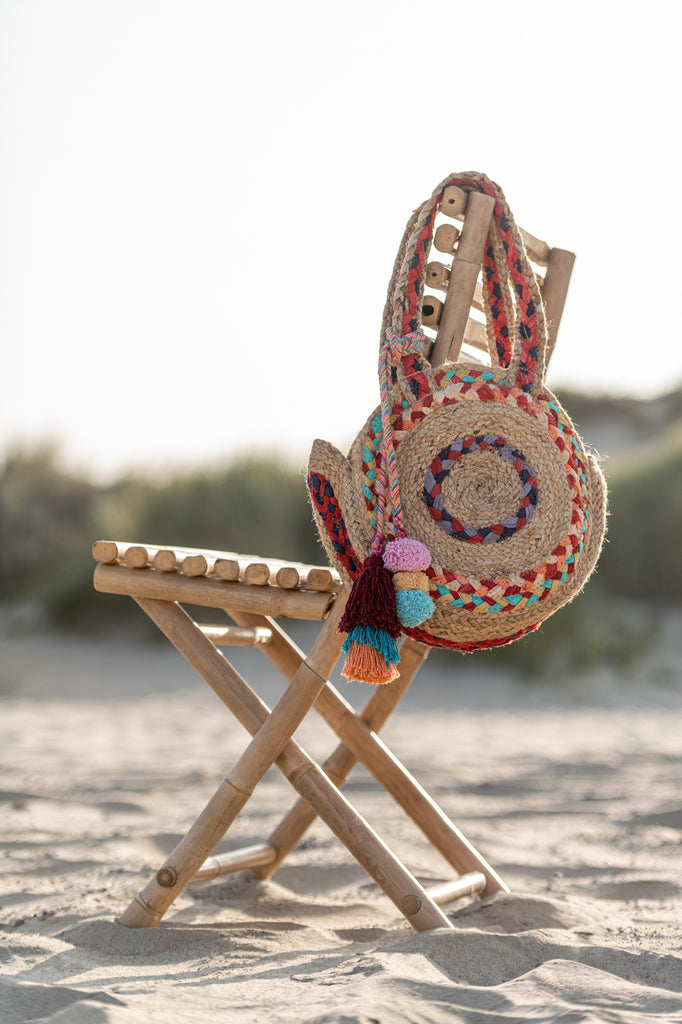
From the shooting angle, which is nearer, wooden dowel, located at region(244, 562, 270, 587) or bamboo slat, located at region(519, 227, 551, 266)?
wooden dowel, located at region(244, 562, 270, 587)

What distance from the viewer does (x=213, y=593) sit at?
2207mm

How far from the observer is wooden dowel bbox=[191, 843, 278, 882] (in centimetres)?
250

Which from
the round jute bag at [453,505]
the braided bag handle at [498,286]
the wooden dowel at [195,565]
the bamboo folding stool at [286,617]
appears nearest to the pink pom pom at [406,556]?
the round jute bag at [453,505]

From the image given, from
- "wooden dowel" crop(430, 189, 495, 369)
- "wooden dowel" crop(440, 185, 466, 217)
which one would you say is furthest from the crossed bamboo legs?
"wooden dowel" crop(440, 185, 466, 217)

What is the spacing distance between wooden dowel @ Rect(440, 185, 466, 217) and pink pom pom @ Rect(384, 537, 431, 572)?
28.8 inches

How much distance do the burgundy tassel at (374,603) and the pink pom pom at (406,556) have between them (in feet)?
0.06

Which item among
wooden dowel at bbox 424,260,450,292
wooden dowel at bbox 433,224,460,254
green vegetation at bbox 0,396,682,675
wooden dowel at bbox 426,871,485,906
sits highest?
wooden dowel at bbox 433,224,460,254

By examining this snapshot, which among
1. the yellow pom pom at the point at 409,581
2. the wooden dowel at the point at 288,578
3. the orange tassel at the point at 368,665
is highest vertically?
the yellow pom pom at the point at 409,581

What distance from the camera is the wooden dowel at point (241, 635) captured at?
8.31ft

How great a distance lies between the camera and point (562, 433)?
1968 mm

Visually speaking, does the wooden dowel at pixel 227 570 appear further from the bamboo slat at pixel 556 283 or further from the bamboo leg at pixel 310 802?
the bamboo slat at pixel 556 283

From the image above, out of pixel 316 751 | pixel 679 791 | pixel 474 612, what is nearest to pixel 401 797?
pixel 474 612

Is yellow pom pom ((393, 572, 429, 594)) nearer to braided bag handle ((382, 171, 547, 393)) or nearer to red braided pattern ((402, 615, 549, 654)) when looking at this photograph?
red braided pattern ((402, 615, 549, 654))

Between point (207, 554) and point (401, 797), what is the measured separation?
30.3 inches
